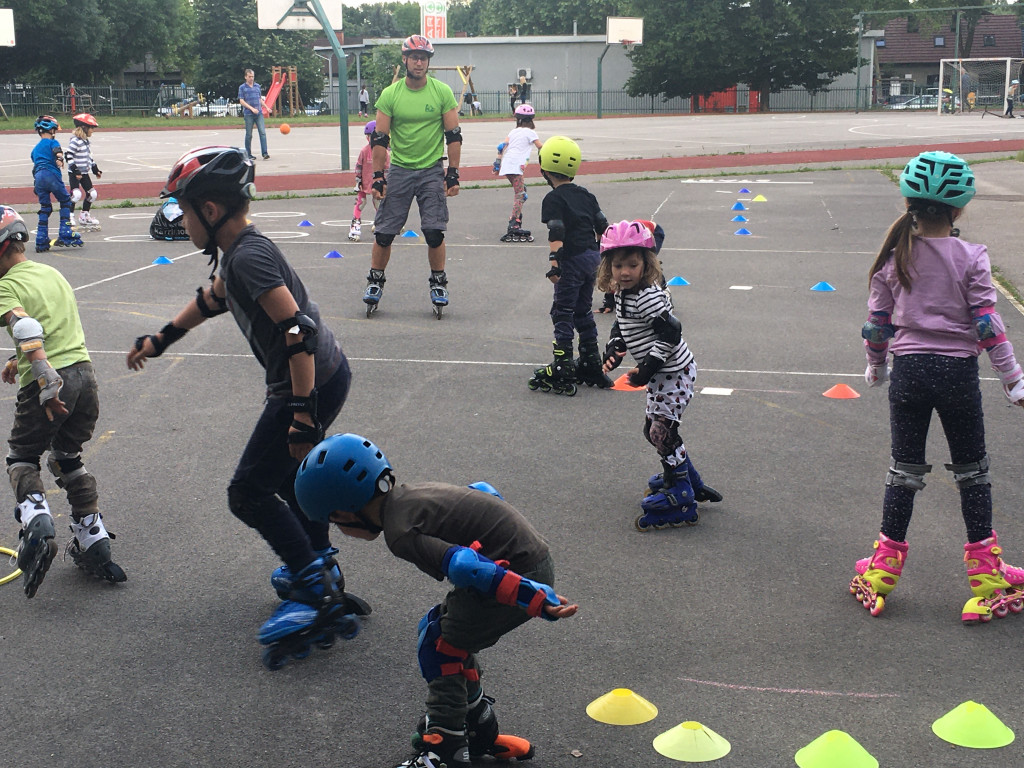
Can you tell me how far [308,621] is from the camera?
4262mm

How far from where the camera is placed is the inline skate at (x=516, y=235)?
15125mm

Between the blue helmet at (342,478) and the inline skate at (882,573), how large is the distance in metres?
2.31

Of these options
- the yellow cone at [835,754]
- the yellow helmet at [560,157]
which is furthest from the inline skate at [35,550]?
the yellow helmet at [560,157]

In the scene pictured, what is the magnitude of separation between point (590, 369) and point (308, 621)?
429 centimetres

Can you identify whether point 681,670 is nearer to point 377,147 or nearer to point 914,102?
point 377,147

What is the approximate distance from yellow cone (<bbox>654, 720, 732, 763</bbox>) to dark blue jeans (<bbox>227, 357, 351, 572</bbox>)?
1482 mm

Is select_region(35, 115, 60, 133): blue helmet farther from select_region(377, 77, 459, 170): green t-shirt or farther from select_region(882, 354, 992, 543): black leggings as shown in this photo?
select_region(882, 354, 992, 543): black leggings

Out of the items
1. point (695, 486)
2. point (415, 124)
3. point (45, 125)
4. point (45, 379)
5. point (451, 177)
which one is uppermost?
point (45, 125)

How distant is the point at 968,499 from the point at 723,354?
4.57 metres

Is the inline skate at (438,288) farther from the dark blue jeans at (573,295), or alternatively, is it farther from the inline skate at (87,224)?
the inline skate at (87,224)

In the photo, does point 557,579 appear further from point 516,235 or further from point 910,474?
point 516,235

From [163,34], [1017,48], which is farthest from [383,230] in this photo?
[1017,48]

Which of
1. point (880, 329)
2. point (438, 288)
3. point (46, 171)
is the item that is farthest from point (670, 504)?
point (46, 171)

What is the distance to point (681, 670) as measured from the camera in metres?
4.11
